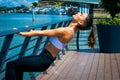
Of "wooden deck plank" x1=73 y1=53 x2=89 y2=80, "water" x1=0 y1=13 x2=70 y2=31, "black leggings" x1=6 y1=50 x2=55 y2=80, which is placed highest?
"black leggings" x1=6 y1=50 x2=55 y2=80

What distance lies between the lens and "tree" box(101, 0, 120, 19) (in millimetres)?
10789

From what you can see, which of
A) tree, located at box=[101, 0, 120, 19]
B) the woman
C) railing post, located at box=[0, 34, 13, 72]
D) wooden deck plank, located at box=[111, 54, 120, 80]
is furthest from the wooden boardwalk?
the woman

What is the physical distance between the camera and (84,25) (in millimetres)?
4012

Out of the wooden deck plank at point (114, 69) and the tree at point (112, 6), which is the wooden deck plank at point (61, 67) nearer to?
the wooden deck plank at point (114, 69)

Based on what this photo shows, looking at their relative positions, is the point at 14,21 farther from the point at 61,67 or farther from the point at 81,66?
the point at 61,67

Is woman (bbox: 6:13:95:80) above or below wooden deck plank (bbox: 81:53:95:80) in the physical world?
above

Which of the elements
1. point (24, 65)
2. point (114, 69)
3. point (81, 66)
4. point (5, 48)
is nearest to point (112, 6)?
point (81, 66)

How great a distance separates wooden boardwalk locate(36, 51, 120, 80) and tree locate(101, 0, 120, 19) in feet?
5.72

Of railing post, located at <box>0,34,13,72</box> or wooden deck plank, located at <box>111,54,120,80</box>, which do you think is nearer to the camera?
railing post, located at <box>0,34,13,72</box>

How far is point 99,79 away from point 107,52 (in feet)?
12.5

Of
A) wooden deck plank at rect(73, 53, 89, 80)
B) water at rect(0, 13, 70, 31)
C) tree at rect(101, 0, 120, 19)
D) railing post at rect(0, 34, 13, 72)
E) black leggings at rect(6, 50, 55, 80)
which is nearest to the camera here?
→ black leggings at rect(6, 50, 55, 80)

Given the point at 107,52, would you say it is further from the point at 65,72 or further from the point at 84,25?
the point at 84,25

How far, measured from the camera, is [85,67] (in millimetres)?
7422

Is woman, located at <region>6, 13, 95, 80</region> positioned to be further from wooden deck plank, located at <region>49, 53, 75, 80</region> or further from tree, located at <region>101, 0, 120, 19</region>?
tree, located at <region>101, 0, 120, 19</region>
